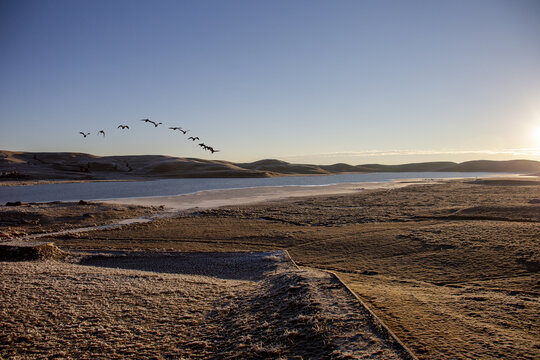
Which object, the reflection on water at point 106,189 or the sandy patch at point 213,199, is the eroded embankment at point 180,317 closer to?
the sandy patch at point 213,199

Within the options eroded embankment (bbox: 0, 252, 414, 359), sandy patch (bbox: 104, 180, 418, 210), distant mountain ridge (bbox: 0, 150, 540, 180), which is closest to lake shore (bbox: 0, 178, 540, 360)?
eroded embankment (bbox: 0, 252, 414, 359)

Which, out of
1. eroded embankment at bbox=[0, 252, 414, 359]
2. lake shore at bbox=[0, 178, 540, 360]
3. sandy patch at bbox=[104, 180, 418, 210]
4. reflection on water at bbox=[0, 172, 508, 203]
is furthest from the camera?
reflection on water at bbox=[0, 172, 508, 203]

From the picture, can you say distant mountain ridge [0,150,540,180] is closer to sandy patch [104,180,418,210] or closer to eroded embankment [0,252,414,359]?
sandy patch [104,180,418,210]

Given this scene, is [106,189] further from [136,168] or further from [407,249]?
[136,168]

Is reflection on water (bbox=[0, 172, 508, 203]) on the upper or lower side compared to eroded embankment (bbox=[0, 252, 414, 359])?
lower

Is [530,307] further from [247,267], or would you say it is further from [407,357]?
[247,267]

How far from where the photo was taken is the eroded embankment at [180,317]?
486 centimetres

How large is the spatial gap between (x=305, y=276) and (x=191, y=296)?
7.93 feet

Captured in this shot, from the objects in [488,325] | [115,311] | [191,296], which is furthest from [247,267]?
[488,325]

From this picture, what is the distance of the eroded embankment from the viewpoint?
4860 millimetres

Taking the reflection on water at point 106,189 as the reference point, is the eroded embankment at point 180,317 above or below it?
above

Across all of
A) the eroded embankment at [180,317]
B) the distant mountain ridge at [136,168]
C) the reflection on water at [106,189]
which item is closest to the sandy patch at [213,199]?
the reflection on water at [106,189]

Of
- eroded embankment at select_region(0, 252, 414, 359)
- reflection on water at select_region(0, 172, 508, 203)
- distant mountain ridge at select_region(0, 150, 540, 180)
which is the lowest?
reflection on water at select_region(0, 172, 508, 203)

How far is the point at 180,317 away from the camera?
6.25 m
